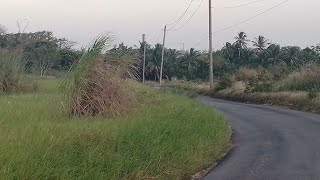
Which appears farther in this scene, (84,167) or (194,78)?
(194,78)

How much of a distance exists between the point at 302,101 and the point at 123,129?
20961 millimetres

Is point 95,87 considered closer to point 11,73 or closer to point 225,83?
point 11,73

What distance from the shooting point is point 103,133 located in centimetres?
948

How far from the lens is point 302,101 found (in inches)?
1150

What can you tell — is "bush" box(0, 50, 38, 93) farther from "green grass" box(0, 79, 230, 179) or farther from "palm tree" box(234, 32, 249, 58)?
"palm tree" box(234, 32, 249, 58)

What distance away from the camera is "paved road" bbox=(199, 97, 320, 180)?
34.6 ft

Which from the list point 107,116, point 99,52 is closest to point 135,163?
point 107,116

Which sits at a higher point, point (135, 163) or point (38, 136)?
point (38, 136)

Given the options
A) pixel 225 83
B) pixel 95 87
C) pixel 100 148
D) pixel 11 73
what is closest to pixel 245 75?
pixel 225 83

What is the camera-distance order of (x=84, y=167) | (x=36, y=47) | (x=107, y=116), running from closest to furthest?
1. (x=84, y=167)
2. (x=107, y=116)
3. (x=36, y=47)

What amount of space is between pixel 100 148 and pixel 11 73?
52.9 feet

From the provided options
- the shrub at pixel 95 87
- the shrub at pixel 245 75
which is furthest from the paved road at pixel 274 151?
the shrub at pixel 245 75

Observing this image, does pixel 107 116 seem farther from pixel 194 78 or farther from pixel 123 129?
pixel 194 78

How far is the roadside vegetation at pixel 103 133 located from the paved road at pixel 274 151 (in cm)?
59
